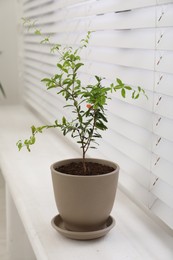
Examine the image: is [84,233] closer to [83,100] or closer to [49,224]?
[49,224]

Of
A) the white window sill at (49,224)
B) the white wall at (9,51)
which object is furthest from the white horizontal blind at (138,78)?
the white wall at (9,51)

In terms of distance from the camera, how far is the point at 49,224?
1196 millimetres

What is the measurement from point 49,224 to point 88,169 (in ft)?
0.71

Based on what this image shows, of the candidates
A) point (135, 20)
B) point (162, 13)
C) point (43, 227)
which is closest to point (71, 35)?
point (135, 20)

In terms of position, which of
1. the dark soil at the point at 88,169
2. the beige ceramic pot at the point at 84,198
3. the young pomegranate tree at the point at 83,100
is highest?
the young pomegranate tree at the point at 83,100

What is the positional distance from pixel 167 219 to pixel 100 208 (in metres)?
0.19

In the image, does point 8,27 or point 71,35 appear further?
point 8,27

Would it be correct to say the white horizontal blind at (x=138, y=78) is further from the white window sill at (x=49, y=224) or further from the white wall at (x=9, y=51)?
the white wall at (x=9, y=51)

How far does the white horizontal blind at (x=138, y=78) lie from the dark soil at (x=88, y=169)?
0.51 ft

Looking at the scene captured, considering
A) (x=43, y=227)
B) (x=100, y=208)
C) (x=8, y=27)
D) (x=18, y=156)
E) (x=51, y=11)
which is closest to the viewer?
(x=100, y=208)

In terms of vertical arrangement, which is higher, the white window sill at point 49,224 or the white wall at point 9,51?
the white wall at point 9,51

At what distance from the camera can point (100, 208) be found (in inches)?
41.9

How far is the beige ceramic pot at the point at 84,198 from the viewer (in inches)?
40.7

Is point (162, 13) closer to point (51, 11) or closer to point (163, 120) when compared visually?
point (163, 120)
